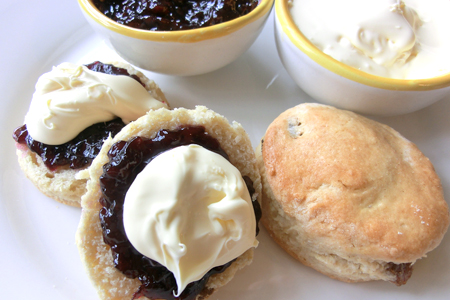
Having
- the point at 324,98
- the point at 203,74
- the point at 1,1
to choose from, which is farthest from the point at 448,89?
the point at 1,1

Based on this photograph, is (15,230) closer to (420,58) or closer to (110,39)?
(110,39)

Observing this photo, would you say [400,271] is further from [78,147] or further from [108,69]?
[108,69]

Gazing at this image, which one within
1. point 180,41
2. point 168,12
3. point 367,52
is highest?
point 168,12

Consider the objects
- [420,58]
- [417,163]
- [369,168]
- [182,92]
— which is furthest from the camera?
[182,92]

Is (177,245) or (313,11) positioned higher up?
(313,11)

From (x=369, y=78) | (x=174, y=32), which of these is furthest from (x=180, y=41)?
(x=369, y=78)

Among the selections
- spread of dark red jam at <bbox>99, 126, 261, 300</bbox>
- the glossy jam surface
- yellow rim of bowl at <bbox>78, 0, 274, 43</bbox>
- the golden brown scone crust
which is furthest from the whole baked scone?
the glossy jam surface

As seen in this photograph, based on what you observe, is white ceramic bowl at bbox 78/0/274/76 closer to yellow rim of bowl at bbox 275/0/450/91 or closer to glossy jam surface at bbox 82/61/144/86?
glossy jam surface at bbox 82/61/144/86
